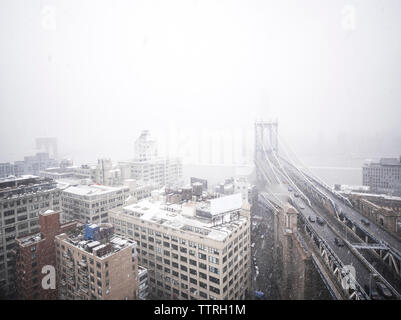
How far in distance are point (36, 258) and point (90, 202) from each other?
1412cm

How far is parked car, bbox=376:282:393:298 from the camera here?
1483 centimetres

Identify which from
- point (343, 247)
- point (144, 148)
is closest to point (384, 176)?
point (343, 247)

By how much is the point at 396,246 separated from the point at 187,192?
930 inches

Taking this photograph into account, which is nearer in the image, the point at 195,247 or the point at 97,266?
the point at 97,266

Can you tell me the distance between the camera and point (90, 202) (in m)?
36.4

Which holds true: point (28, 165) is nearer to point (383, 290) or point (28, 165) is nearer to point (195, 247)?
point (195, 247)

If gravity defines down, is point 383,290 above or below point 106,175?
below

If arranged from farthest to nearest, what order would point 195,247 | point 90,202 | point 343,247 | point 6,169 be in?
point 6,169
point 90,202
point 195,247
point 343,247

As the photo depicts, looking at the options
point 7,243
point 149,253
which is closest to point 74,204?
point 7,243

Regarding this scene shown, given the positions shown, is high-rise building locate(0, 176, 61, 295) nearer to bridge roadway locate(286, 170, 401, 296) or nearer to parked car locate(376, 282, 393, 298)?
parked car locate(376, 282, 393, 298)
